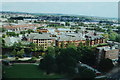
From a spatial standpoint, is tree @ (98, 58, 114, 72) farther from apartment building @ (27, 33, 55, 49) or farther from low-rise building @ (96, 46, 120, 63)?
apartment building @ (27, 33, 55, 49)

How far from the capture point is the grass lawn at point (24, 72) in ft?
9.78

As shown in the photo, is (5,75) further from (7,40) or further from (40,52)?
(7,40)

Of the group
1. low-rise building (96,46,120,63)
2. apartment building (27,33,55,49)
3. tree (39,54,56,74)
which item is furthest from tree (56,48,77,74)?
apartment building (27,33,55,49)

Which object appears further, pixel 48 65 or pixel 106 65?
pixel 106 65

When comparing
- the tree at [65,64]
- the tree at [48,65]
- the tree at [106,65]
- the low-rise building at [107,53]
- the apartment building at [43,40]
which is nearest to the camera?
the tree at [65,64]

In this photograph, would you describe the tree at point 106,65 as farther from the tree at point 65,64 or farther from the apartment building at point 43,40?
the apartment building at point 43,40

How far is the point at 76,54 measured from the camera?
3.74 metres

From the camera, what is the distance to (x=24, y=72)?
318cm

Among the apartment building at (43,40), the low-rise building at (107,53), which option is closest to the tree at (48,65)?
the low-rise building at (107,53)

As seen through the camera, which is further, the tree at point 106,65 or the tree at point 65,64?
the tree at point 106,65

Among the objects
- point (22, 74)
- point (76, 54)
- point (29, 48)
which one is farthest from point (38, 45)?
point (22, 74)

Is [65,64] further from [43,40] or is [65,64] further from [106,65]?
[43,40]

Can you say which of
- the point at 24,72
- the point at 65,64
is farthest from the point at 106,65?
the point at 24,72

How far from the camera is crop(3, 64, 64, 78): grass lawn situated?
2.98 m
